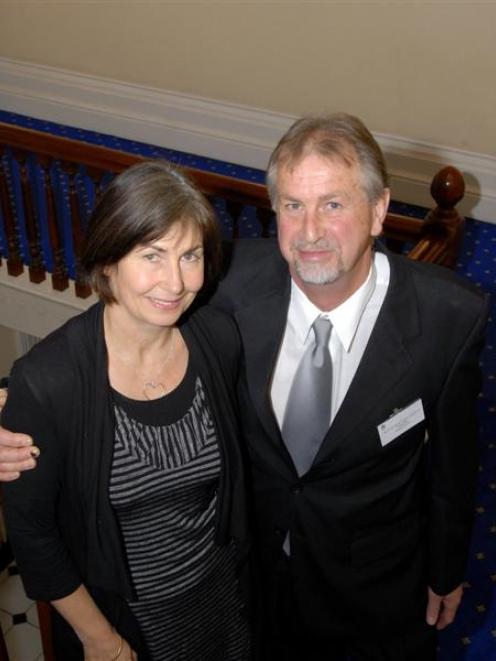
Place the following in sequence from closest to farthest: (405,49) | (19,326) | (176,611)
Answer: (176,611)
(19,326)
(405,49)

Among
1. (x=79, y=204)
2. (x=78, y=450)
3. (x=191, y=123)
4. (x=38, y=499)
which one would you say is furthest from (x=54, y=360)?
(x=191, y=123)

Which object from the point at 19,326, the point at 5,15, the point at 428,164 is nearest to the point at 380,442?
the point at 19,326

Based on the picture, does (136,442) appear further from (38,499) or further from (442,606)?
(442,606)

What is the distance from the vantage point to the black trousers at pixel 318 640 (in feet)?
8.63

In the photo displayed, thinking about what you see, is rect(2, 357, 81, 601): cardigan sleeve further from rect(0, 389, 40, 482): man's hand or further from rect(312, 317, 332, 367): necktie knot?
rect(312, 317, 332, 367): necktie knot

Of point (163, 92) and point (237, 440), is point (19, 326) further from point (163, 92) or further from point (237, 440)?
point (237, 440)

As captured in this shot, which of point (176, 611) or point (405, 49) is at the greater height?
point (405, 49)

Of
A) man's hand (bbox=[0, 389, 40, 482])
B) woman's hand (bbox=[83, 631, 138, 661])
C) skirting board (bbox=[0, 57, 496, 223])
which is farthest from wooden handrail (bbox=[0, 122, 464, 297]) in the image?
skirting board (bbox=[0, 57, 496, 223])

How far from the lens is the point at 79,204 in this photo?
14.1 ft

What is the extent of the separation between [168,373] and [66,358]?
0.92 ft

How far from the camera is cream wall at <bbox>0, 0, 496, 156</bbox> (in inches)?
211

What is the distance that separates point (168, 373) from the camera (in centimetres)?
212

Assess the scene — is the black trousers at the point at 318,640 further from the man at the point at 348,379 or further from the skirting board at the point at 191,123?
the skirting board at the point at 191,123

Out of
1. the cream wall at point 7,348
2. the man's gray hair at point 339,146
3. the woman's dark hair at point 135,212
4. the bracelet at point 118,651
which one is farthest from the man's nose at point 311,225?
the cream wall at point 7,348
